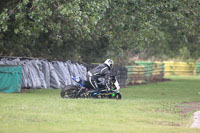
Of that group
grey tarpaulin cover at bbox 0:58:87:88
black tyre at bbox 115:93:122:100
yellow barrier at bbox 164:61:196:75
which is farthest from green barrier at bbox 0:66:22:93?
yellow barrier at bbox 164:61:196:75

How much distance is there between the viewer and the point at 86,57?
1453 inches

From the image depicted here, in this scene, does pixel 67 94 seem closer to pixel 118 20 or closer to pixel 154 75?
pixel 118 20

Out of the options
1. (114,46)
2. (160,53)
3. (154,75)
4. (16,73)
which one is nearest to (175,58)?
(160,53)

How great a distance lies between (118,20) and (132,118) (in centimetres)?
1272

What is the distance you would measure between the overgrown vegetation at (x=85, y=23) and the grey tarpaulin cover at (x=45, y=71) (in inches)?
62.4

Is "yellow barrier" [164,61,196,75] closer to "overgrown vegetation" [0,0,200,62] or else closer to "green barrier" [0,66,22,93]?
"overgrown vegetation" [0,0,200,62]

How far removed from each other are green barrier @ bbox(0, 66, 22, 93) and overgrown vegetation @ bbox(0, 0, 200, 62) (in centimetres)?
165

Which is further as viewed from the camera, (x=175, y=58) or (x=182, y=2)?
(x=175, y=58)

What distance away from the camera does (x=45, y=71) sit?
2606 cm

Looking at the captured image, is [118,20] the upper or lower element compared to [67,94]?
upper

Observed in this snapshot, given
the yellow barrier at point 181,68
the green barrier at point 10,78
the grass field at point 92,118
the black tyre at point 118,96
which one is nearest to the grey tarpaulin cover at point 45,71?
the green barrier at point 10,78

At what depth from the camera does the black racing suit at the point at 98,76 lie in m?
18.3

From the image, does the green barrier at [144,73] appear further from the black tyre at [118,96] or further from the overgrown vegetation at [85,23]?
the black tyre at [118,96]

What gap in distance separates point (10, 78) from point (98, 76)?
15.7 feet
